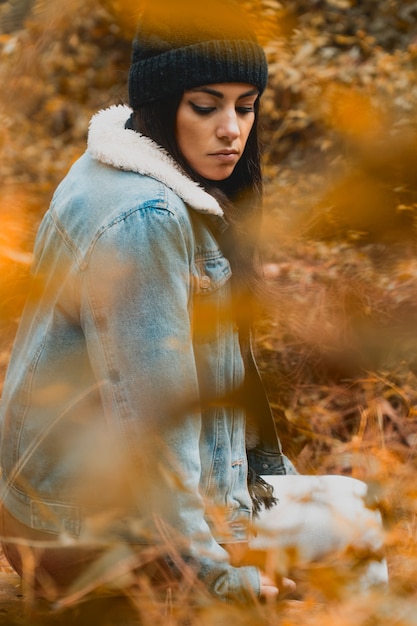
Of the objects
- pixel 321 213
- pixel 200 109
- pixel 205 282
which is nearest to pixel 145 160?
pixel 200 109

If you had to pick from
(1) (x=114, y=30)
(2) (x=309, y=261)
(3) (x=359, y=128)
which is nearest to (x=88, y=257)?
(3) (x=359, y=128)

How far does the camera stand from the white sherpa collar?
5.31ft

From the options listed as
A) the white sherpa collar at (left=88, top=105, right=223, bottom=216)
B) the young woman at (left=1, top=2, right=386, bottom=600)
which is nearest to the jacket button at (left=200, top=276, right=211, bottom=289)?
the young woman at (left=1, top=2, right=386, bottom=600)

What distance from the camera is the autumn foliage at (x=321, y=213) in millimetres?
750

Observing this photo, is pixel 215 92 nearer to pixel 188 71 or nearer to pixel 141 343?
pixel 188 71

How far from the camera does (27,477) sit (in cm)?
165

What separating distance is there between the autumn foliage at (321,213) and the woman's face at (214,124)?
0.50 ft

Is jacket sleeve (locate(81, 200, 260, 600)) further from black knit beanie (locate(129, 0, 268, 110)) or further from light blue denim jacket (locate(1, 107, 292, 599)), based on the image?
black knit beanie (locate(129, 0, 268, 110))

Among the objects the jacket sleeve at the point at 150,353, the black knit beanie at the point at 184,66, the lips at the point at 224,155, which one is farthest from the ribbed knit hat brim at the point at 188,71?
the jacket sleeve at the point at 150,353

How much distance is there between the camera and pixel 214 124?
1666mm

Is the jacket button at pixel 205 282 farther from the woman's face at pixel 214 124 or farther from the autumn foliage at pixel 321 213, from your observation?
the woman's face at pixel 214 124

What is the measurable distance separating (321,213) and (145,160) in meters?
0.86

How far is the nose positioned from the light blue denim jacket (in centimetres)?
11

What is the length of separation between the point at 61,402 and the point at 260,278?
0.41 metres
